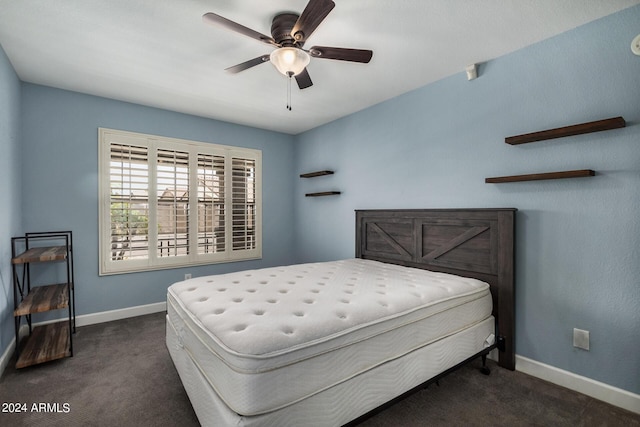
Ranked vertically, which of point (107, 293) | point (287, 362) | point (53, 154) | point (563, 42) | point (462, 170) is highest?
point (563, 42)

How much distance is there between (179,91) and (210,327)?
2694 mm

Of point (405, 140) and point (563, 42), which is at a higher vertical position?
point (563, 42)

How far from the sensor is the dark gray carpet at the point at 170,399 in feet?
5.62

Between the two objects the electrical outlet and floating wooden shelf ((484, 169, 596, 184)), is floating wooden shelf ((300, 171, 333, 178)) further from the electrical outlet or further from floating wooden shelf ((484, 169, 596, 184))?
the electrical outlet

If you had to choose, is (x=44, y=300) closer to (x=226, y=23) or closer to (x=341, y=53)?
(x=226, y=23)

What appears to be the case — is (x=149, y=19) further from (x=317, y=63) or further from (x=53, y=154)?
(x=53, y=154)

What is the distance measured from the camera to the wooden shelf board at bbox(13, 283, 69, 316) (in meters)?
2.22

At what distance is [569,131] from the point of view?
6.50 feet

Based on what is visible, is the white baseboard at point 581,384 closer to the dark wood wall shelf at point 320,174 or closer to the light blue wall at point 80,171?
the dark wood wall shelf at point 320,174

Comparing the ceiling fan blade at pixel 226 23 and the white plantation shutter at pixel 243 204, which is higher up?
the ceiling fan blade at pixel 226 23

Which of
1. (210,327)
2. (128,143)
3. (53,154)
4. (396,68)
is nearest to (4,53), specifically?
(53,154)

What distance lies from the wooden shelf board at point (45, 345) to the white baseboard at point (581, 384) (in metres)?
3.64

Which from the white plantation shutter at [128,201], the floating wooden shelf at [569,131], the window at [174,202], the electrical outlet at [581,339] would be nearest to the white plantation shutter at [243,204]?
the window at [174,202]

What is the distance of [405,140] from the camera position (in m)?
3.20
